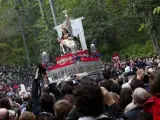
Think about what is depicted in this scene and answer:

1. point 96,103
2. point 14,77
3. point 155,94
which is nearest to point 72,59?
point 14,77

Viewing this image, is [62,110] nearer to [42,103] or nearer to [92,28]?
[42,103]

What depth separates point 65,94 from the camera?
613cm

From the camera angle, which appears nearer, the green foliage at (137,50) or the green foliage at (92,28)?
the green foliage at (137,50)

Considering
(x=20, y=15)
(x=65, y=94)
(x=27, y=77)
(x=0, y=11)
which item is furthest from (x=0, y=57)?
(x=65, y=94)

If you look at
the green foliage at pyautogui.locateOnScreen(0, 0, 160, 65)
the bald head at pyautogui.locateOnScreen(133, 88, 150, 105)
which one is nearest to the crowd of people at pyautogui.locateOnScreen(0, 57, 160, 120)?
the bald head at pyautogui.locateOnScreen(133, 88, 150, 105)

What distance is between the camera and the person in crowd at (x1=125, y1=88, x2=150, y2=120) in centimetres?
474

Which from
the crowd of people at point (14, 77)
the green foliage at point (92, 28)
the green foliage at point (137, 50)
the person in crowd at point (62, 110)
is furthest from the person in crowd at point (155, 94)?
the green foliage at point (137, 50)

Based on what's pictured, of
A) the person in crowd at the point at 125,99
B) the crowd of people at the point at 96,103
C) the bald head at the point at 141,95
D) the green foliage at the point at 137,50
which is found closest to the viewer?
the crowd of people at the point at 96,103

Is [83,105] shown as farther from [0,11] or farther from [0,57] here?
[0,11]

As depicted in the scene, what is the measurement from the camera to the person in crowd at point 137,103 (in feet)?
15.6

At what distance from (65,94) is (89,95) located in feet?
8.65

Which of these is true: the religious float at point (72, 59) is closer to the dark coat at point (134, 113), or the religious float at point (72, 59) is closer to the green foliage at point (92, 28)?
the green foliage at point (92, 28)

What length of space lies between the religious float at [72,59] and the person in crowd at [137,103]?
14.2 m

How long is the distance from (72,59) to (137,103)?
16.5 m
